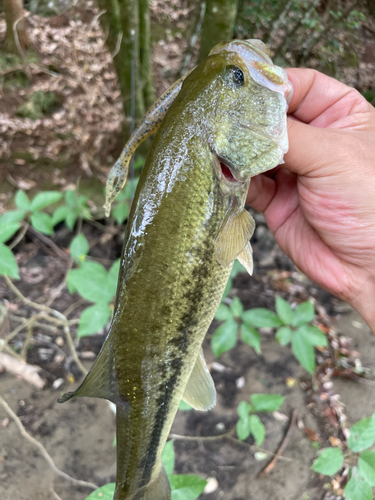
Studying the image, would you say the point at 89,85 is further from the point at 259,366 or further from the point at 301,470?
the point at 301,470

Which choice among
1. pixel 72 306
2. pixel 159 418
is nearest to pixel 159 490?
pixel 159 418

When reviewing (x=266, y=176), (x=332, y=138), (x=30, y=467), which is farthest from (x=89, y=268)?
(x=30, y=467)

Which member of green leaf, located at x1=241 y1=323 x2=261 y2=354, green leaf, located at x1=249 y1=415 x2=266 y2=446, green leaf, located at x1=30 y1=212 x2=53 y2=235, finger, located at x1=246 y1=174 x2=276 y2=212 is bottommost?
green leaf, located at x1=249 y1=415 x2=266 y2=446

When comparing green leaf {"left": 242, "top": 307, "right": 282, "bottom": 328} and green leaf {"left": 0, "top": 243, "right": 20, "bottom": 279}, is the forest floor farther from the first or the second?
green leaf {"left": 0, "top": 243, "right": 20, "bottom": 279}

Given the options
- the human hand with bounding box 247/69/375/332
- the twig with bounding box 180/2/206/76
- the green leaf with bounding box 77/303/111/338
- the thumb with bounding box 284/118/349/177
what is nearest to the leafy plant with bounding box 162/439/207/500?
the green leaf with bounding box 77/303/111/338

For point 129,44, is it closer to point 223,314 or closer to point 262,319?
point 223,314

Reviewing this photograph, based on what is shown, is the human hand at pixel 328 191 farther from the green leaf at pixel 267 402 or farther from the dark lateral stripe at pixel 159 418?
the dark lateral stripe at pixel 159 418

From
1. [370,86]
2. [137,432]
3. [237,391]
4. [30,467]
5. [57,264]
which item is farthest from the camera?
[370,86]
